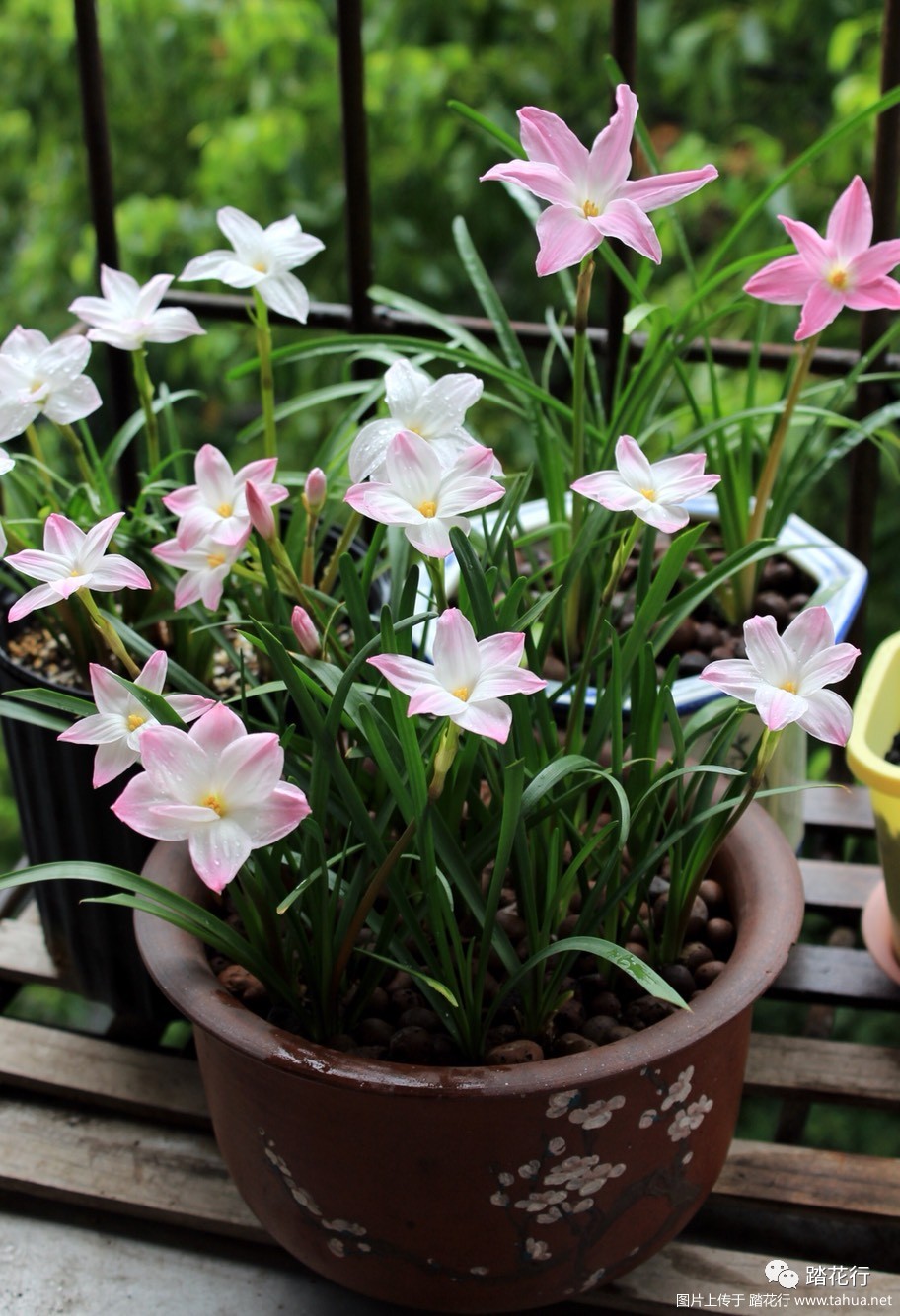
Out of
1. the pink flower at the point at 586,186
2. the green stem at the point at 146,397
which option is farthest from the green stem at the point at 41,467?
the pink flower at the point at 586,186

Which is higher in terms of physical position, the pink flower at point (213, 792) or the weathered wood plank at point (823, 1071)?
the pink flower at point (213, 792)

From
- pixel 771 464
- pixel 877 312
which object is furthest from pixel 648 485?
pixel 877 312

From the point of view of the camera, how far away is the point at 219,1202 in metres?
0.96

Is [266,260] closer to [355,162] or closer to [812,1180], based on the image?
[355,162]

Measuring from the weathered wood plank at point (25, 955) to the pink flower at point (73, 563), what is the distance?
1.64ft

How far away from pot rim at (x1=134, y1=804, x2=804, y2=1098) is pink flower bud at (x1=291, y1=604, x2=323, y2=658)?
0.58 feet

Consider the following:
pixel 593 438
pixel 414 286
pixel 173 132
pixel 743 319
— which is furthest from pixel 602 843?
pixel 173 132

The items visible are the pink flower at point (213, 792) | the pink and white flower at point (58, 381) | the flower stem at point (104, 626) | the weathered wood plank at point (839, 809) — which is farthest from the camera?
the weathered wood plank at point (839, 809)

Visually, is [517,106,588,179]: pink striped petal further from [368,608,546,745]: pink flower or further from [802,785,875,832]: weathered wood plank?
[802,785,875,832]: weathered wood plank

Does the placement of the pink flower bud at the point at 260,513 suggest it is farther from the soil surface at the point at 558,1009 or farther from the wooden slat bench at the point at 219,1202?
the wooden slat bench at the point at 219,1202

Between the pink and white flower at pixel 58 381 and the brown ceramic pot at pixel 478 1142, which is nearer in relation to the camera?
the brown ceramic pot at pixel 478 1142

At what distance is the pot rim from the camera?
712 mm

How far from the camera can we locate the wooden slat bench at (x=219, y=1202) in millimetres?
907

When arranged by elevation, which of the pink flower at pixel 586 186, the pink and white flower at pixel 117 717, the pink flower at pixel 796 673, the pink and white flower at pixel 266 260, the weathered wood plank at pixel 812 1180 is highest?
the pink flower at pixel 586 186
